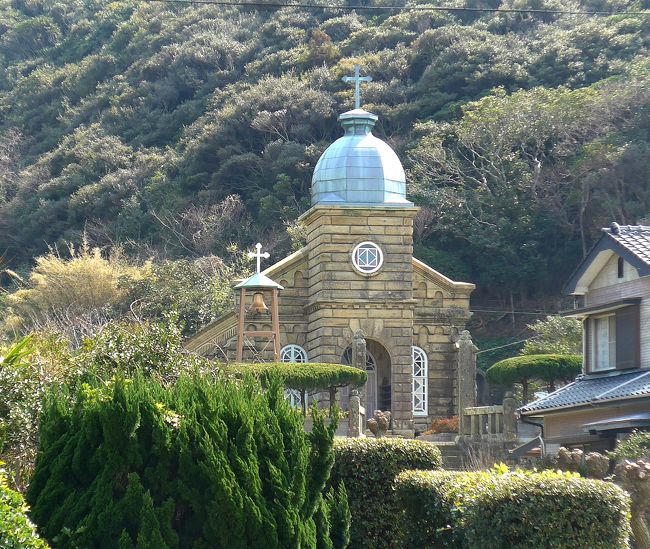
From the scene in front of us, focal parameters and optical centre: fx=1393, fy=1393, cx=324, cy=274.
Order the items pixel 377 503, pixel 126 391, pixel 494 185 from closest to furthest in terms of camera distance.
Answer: pixel 126 391 < pixel 377 503 < pixel 494 185

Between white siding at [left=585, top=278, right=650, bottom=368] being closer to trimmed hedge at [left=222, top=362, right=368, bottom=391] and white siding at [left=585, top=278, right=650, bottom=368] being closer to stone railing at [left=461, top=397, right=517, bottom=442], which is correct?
stone railing at [left=461, top=397, right=517, bottom=442]

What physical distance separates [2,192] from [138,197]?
8366 mm

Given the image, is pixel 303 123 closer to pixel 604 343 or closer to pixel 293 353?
pixel 293 353

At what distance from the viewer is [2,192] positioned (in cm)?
6412

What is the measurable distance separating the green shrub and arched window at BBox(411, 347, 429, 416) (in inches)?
830

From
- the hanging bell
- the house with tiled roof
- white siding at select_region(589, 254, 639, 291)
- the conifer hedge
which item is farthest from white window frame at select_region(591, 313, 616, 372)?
the conifer hedge

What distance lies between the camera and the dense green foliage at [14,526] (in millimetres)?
10531

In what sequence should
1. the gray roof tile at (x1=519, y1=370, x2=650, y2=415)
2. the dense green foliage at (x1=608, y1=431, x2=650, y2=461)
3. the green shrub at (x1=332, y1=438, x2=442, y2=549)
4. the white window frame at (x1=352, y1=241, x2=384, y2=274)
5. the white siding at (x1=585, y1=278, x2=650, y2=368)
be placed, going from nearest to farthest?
the green shrub at (x1=332, y1=438, x2=442, y2=549)
the dense green foliage at (x1=608, y1=431, x2=650, y2=461)
the gray roof tile at (x1=519, y1=370, x2=650, y2=415)
the white siding at (x1=585, y1=278, x2=650, y2=368)
the white window frame at (x1=352, y1=241, x2=384, y2=274)

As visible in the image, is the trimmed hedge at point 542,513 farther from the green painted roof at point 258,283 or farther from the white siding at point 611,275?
the green painted roof at point 258,283

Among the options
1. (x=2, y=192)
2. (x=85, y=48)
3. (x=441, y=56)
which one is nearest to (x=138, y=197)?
(x=2, y=192)

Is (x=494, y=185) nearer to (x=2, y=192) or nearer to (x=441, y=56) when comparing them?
(x=441, y=56)

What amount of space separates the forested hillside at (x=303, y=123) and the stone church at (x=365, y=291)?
1226 centimetres

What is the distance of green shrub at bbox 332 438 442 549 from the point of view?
1628 centimetres

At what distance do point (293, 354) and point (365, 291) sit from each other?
8.95ft
